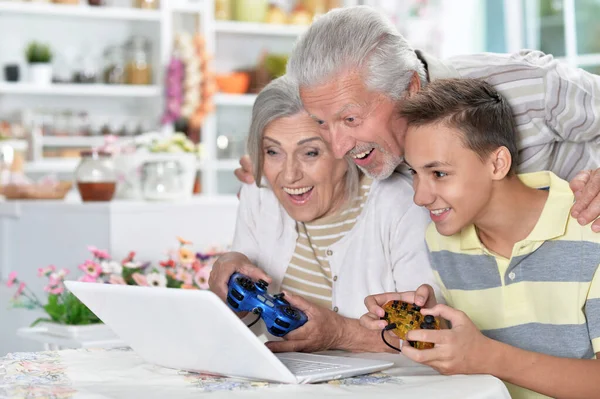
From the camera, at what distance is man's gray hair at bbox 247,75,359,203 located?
1.95 meters

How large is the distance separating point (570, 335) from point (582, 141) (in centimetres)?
57

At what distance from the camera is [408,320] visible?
143 centimetres

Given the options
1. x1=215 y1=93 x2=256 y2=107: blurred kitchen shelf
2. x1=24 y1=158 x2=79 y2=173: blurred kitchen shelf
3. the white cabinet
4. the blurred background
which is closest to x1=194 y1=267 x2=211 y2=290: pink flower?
the blurred background

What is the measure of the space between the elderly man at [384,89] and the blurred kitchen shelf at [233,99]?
3.96 metres

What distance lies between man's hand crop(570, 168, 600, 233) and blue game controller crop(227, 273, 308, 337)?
0.53m

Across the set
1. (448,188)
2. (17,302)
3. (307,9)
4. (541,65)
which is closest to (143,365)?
(448,188)

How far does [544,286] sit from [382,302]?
29 cm

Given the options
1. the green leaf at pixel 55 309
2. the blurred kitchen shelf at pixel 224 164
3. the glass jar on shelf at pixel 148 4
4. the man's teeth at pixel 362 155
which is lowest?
the blurred kitchen shelf at pixel 224 164

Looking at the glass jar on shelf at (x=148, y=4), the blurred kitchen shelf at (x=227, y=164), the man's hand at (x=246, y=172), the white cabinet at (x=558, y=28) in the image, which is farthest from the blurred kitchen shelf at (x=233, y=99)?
the man's hand at (x=246, y=172)

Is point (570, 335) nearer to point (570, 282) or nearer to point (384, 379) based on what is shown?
point (570, 282)

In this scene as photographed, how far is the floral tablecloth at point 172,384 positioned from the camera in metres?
1.28

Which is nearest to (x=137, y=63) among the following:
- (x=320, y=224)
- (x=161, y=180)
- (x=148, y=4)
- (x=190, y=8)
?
(x=148, y=4)

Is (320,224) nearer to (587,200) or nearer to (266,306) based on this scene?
(266,306)

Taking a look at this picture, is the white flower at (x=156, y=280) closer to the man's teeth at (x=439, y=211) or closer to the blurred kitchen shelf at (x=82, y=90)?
the man's teeth at (x=439, y=211)
